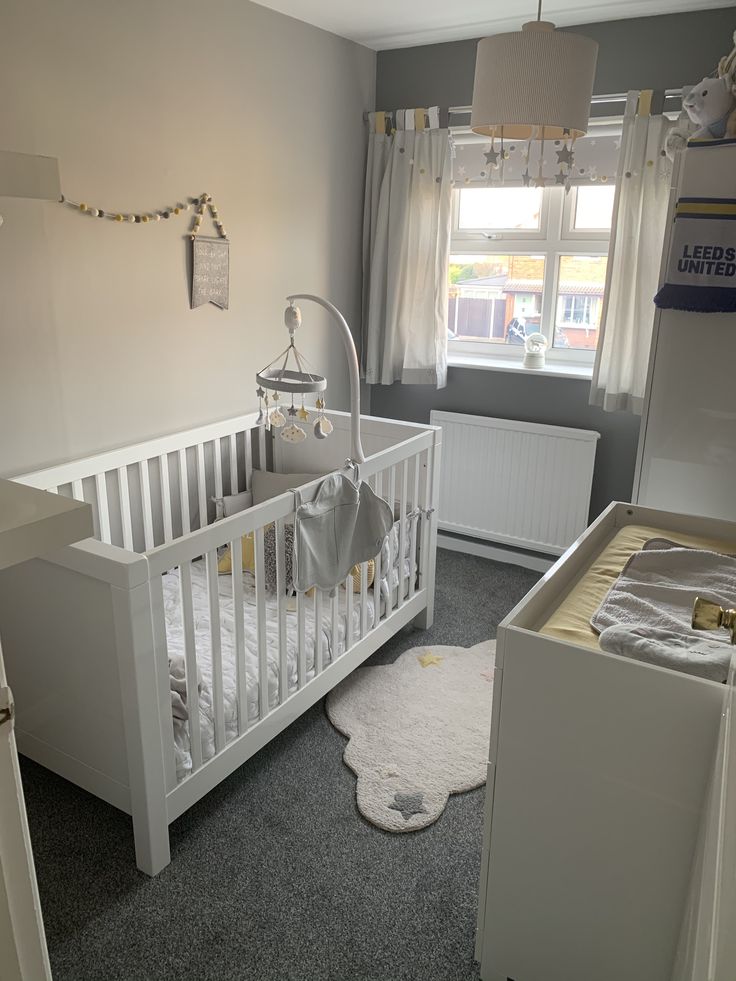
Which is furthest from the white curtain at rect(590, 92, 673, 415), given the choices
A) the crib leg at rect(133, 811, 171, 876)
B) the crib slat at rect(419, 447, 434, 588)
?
the crib leg at rect(133, 811, 171, 876)

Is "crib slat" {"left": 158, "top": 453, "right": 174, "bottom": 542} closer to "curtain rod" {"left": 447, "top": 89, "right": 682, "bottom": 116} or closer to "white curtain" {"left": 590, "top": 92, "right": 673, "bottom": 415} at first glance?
"white curtain" {"left": 590, "top": 92, "right": 673, "bottom": 415}

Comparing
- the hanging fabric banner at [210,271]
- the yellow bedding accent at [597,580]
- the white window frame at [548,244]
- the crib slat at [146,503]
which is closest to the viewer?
the yellow bedding accent at [597,580]

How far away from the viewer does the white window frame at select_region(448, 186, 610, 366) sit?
3404 mm

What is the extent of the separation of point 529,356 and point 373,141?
4.04ft

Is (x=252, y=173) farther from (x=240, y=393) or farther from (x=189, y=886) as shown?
(x=189, y=886)

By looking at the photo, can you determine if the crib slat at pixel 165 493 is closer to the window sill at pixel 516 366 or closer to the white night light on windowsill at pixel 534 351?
the window sill at pixel 516 366

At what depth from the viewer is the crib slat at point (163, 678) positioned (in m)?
1.72

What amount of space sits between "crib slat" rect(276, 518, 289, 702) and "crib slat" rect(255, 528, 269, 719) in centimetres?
5

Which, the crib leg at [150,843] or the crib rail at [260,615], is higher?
the crib rail at [260,615]

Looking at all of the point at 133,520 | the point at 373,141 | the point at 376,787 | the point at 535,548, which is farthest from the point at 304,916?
the point at 373,141

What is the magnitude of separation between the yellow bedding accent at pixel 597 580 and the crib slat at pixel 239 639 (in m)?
0.81

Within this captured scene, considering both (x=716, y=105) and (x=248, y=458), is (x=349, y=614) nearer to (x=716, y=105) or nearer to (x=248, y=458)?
(x=248, y=458)

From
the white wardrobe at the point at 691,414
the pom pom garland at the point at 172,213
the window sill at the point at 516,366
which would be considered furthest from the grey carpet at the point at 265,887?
the window sill at the point at 516,366

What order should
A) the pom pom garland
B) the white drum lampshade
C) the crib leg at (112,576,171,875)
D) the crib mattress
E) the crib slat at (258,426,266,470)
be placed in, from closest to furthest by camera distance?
the crib leg at (112,576,171,875) → the white drum lampshade → the crib mattress → the pom pom garland → the crib slat at (258,426,266,470)
